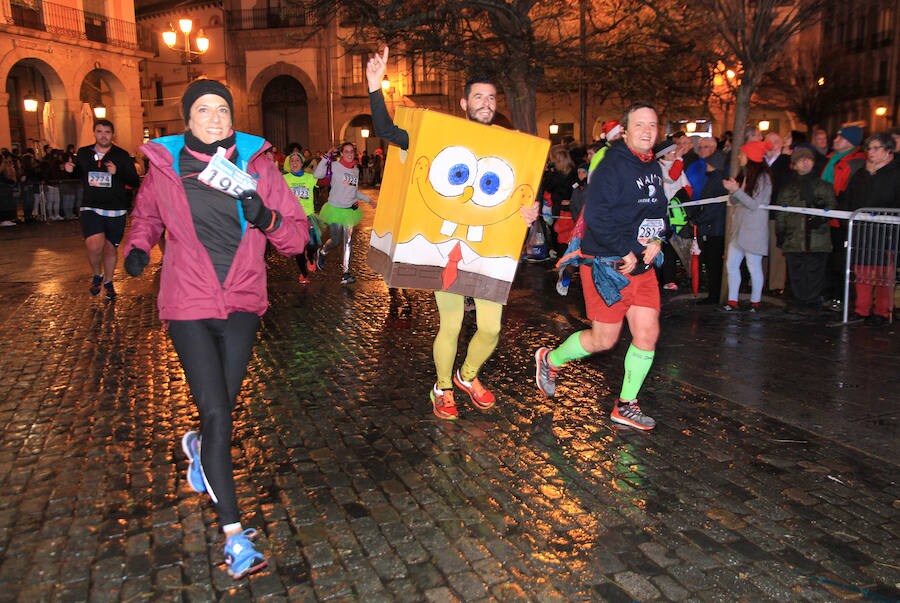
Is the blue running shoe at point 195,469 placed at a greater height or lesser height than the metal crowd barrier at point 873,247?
lesser

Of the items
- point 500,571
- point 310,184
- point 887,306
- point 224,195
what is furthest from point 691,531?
point 310,184

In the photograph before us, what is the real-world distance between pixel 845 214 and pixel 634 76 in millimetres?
11726

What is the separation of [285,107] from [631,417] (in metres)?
44.1

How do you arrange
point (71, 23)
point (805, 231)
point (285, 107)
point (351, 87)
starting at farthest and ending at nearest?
1. point (285, 107)
2. point (351, 87)
3. point (71, 23)
4. point (805, 231)

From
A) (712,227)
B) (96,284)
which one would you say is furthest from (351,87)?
(712,227)

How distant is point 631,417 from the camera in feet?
16.8

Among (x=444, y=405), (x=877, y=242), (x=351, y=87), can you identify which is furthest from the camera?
(x=351, y=87)

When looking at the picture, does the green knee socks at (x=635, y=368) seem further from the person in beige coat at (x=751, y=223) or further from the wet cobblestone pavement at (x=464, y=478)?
the person in beige coat at (x=751, y=223)

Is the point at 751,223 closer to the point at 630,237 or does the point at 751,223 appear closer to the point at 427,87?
the point at 630,237

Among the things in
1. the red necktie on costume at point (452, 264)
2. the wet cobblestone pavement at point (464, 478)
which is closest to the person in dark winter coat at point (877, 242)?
the wet cobblestone pavement at point (464, 478)

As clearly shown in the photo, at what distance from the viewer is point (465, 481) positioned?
14.0ft

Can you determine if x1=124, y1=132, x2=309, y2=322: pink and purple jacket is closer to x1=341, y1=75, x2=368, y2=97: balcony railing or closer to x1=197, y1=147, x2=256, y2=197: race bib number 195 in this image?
x1=197, y1=147, x2=256, y2=197: race bib number 195

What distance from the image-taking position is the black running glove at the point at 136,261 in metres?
3.53

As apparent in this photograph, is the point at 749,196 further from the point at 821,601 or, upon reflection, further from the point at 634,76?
the point at 634,76
